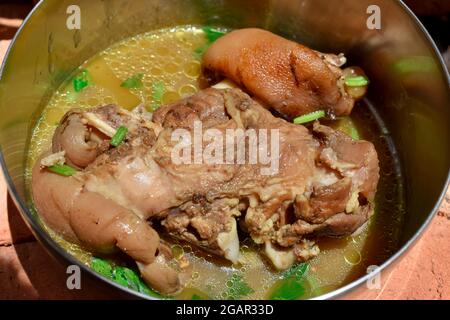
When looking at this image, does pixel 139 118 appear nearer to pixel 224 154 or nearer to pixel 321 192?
pixel 224 154

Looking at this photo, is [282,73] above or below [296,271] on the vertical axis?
above

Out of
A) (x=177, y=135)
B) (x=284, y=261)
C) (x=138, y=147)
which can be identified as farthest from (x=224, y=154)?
(x=284, y=261)

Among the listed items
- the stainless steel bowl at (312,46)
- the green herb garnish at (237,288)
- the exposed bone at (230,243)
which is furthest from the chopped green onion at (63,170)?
the green herb garnish at (237,288)

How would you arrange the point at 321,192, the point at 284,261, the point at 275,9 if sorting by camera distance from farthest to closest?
the point at 275,9
the point at 284,261
the point at 321,192

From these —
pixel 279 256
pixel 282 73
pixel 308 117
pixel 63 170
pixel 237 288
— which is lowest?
pixel 237 288

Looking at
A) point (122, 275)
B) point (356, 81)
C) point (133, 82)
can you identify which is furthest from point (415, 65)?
point (122, 275)

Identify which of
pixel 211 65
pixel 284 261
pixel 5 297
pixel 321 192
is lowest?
pixel 5 297

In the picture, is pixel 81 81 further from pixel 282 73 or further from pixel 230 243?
pixel 230 243

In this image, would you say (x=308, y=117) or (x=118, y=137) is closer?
(x=118, y=137)
